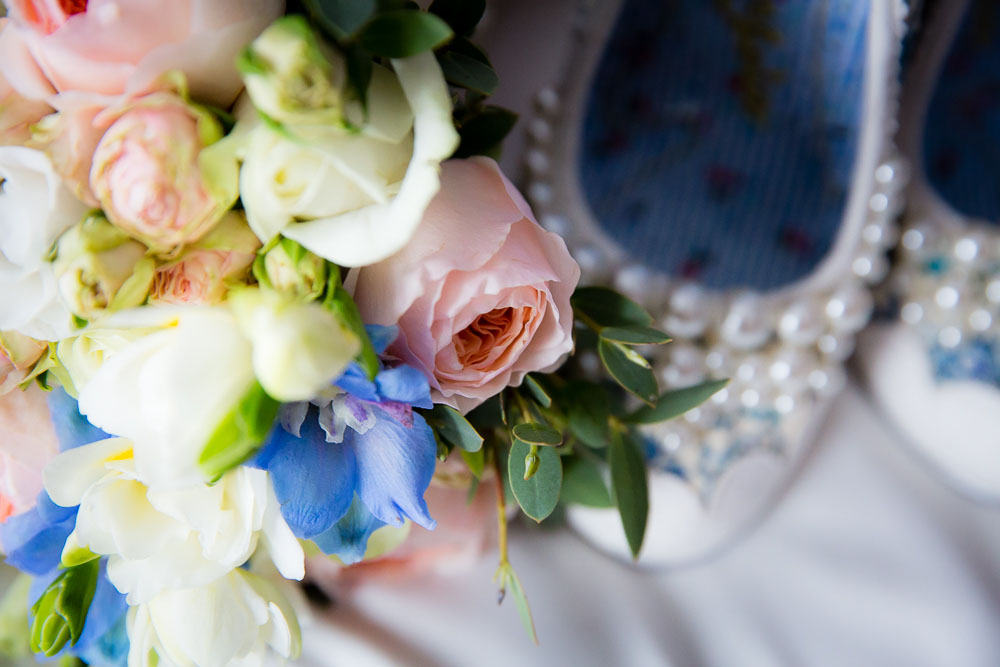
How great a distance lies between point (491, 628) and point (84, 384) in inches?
11.0

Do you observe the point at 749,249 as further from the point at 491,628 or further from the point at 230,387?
the point at 230,387

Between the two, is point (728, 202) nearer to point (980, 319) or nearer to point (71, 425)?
point (980, 319)

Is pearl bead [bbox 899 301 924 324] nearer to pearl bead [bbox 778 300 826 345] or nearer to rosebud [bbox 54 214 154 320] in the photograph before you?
pearl bead [bbox 778 300 826 345]

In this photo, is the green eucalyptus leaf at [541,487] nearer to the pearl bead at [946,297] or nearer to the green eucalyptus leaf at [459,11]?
the green eucalyptus leaf at [459,11]

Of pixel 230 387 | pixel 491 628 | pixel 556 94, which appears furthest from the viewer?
pixel 556 94

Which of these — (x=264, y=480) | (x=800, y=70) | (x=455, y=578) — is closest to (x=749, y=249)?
(x=800, y=70)

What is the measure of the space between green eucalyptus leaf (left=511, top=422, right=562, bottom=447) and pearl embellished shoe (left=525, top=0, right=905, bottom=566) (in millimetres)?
192

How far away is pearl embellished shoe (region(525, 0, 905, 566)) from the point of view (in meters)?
0.46

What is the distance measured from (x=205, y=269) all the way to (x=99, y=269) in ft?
0.09

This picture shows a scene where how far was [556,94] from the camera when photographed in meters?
0.54

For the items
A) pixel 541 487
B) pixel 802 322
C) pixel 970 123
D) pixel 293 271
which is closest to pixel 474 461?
pixel 541 487

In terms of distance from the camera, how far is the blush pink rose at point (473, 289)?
227 mm

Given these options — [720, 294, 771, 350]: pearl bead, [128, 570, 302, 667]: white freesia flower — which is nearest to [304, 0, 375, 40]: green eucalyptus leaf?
[128, 570, 302, 667]: white freesia flower

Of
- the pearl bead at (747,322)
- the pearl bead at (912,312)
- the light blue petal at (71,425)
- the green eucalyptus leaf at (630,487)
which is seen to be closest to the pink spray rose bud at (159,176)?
the light blue petal at (71,425)
